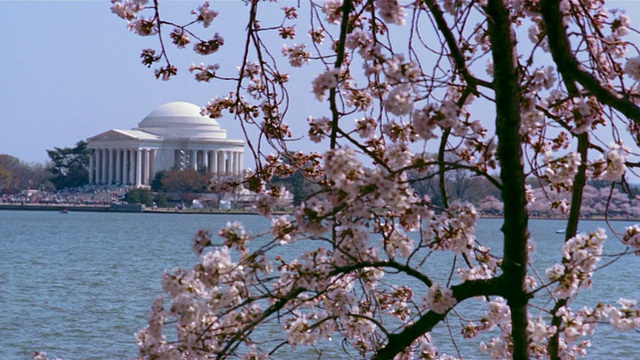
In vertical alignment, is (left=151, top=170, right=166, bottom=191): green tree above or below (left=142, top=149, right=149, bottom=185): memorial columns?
below

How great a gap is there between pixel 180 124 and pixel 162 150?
290cm

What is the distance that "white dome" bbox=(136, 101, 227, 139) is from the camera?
308 ft

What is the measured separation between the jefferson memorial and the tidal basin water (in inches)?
2055

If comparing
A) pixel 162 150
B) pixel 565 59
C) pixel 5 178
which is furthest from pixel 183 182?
pixel 565 59

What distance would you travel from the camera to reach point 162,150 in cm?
9375

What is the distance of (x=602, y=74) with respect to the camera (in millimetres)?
2826

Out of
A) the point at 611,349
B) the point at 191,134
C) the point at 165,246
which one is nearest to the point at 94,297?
the point at 611,349

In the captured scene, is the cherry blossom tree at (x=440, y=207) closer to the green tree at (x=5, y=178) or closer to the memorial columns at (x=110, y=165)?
the memorial columns at (x=110, y=165)

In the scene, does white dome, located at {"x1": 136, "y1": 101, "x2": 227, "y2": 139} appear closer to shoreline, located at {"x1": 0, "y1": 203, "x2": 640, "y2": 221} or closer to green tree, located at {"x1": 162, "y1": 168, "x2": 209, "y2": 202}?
green tree, located at {"x1": 162, "y1": 168, "x2": 209, "y2": 202}

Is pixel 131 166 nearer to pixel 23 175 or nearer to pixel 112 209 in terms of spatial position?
pixel 112 209

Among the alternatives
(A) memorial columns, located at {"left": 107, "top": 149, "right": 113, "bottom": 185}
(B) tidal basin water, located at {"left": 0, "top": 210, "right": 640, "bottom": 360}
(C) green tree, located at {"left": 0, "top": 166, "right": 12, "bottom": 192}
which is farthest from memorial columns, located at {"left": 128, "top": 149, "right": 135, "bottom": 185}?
(B) tidal basin water, located at {"left": 0, "top": 210, "right": 640, "bottom": 360}

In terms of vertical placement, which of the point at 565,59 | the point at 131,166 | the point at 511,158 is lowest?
the point at 511,158

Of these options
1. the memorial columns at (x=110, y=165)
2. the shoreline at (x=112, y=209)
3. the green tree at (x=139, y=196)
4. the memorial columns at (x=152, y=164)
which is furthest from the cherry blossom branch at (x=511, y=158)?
the memorial columns at (x=110, y=165)

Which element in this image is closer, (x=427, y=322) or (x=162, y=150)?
(x=427, y=322)
